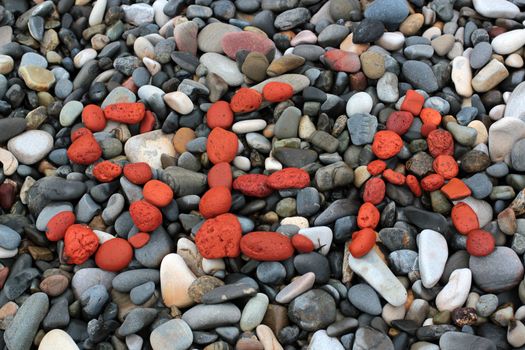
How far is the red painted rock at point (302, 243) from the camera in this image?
5.00 feet

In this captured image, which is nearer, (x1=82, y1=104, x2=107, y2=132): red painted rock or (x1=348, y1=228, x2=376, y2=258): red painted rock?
(x1=348, y1=228, x2=376, y2=258): red painted rock

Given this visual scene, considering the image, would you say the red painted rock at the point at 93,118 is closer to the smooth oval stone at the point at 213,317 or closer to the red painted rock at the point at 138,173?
the red painted rock at the point at 138,173

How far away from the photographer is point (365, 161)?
67.2 inches

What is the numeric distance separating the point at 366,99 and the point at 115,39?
0.93 m

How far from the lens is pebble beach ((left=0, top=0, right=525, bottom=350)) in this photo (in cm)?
146

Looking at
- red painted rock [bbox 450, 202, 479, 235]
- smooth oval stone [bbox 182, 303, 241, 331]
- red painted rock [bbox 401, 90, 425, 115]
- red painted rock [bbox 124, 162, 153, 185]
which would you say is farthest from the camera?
red painted rock [bbox 401, 90, 425, 115]

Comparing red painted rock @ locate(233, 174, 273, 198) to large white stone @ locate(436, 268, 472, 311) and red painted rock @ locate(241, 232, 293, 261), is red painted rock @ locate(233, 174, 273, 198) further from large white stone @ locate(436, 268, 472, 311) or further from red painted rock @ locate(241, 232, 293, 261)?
large white stone @ locate(436, 268, 472, 311)

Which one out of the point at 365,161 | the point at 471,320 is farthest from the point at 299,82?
the point at 471,320

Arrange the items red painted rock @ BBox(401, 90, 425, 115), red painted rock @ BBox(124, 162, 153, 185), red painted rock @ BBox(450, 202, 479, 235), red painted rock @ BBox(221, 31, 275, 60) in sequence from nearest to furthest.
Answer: red painted rock @ BBox(450, 202, 479, 235) < red painted rock @ BBox(124, 162, 153, 185) < red painted rock @ BBox(401, 90, 425, 115) < red painted rock @ BBox(221, 31, 275, 60)

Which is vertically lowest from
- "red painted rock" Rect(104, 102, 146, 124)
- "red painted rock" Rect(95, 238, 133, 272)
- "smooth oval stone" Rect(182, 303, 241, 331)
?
"smooth oval stone" Rect(182, 303, 241, 331)

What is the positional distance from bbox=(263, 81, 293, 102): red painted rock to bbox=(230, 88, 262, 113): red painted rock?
0.03 meters

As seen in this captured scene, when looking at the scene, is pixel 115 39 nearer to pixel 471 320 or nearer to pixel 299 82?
pixel 299 82

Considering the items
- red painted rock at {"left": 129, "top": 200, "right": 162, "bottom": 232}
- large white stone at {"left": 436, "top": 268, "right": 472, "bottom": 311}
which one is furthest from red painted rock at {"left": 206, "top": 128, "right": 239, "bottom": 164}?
large white stone at {"left": 436, "top": 268, "right": 472, "bottom": 311}

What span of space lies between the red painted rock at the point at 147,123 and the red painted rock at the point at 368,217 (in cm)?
72
